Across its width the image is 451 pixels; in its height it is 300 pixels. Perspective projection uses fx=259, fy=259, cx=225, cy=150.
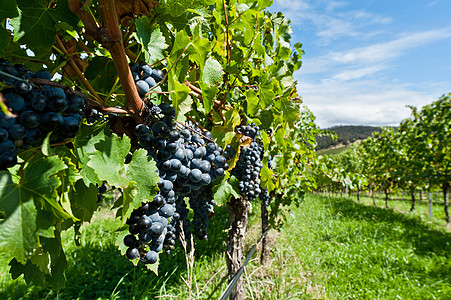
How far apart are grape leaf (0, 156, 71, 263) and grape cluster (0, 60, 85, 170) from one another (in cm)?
6

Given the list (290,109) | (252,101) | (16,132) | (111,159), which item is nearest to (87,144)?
(111,159)

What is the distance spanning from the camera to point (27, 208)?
2.04 ft

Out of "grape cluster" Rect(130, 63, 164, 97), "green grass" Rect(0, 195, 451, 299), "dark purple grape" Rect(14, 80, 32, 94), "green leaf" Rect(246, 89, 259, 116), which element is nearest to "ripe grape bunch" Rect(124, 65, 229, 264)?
"grape cluster" Rect(130, 63, 164, 97)

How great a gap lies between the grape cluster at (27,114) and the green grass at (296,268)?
2.47 m

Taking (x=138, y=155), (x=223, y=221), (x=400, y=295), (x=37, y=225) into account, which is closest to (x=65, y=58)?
(x=138, y=155)

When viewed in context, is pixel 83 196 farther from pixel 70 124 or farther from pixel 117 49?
pixel 117 49

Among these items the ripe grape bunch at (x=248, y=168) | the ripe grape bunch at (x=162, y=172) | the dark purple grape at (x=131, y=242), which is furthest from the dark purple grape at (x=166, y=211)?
the ripe grape bunch at (x=248, y=168)

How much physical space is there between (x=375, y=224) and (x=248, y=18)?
9.56 m

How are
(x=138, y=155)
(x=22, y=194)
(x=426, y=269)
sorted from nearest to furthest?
(x=22, y=194) < (x=138, y=155) < (x=426, y=269)

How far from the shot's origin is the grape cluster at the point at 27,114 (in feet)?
2.06

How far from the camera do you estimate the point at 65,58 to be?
39.0 inches

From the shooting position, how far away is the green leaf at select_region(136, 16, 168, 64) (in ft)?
3.05

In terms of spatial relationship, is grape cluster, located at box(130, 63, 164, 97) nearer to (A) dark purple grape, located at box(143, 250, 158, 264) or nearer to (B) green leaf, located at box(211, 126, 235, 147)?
(B) green leaf, located at box(211, 126, 235, 147)

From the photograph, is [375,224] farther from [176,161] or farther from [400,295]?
[176,161]
